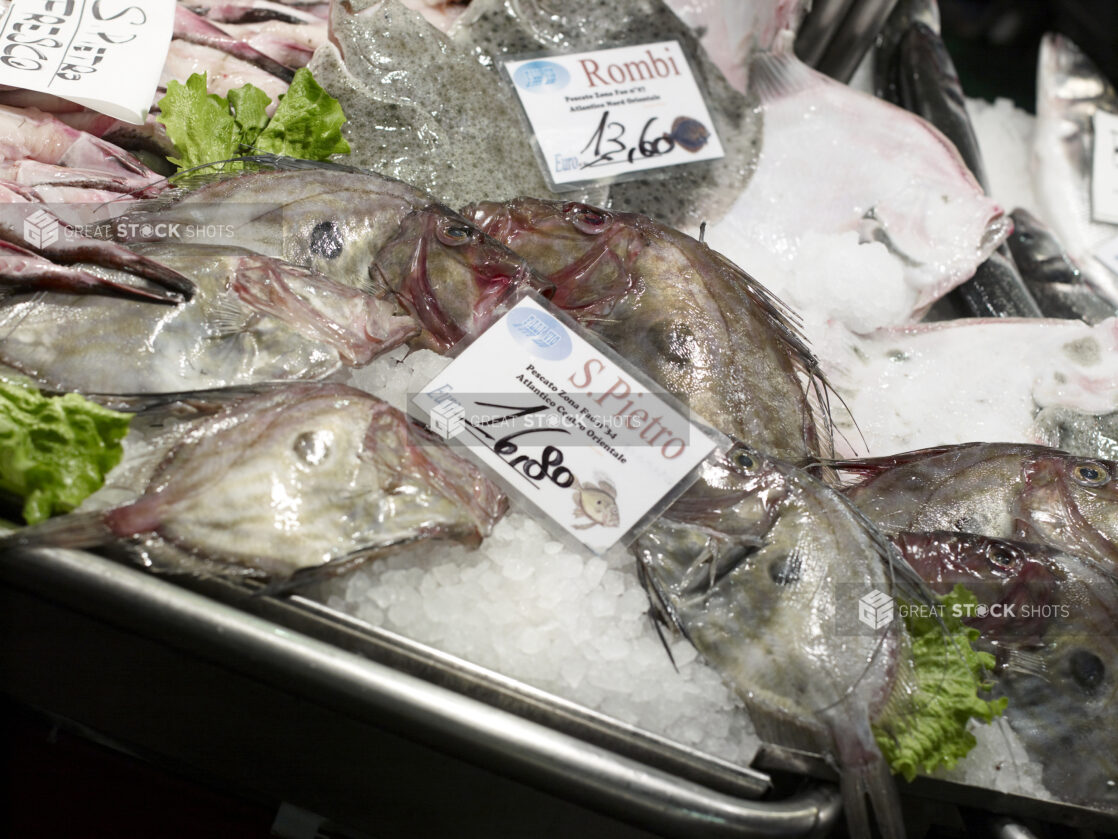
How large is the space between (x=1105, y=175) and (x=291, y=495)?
3748mm

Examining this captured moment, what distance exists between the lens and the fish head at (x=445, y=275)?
1797mm

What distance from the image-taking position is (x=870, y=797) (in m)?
1.41

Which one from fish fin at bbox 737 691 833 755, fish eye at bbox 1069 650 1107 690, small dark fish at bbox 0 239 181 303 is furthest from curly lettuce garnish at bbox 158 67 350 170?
fish eye at bbox 1069 650 1107 690

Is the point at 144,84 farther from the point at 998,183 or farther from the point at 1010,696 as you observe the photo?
the point at 998,183

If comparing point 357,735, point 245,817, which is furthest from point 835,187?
point 245,817

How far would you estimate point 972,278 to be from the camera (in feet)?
10.1

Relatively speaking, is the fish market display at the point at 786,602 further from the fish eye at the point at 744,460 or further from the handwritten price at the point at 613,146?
the handwritten price at the point at 613,146

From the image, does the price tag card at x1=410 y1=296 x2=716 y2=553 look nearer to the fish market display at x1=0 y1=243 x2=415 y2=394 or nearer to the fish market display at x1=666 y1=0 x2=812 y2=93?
the fish market display at x1=0 y1=243 x2=415 y2=394

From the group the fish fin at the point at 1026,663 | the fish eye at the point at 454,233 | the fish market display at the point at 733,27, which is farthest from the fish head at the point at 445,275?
the fish market display at the point at 733,27

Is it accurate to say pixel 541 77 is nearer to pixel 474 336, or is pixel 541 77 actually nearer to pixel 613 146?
pixel 613 146

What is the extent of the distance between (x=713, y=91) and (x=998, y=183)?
5.68ft

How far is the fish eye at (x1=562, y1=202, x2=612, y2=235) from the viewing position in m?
2.02

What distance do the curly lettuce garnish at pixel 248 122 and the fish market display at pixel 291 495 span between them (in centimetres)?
107

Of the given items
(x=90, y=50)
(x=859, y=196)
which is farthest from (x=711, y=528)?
(x=90, y=50)
